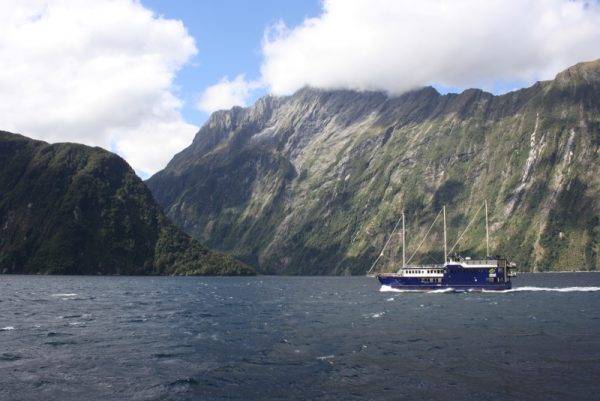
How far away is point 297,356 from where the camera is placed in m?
57.3

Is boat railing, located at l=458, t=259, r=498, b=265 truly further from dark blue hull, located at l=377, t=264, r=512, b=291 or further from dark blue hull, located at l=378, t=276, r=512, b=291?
dark blue hull, located at l=378, t=276, r=512, b=291

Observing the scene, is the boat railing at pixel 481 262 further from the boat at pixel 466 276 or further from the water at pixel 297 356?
the water at pixel 297 356

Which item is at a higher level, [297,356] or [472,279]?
[472,279]

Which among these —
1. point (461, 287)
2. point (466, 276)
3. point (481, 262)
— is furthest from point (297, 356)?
point (481, 262)

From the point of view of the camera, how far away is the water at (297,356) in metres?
43.3

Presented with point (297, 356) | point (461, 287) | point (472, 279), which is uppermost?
point (472, 279)

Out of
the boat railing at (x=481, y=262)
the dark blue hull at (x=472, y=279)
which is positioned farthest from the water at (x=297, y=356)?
the boat railing at (x=481, y=262)

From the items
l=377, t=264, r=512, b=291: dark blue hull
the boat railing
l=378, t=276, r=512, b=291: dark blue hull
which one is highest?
the boat railing

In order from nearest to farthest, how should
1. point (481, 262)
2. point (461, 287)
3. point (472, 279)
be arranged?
point (461, 287) → point (472, 279) → point (481, 262)

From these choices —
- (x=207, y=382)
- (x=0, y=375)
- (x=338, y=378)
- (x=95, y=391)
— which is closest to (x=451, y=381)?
(x=338, y=378)

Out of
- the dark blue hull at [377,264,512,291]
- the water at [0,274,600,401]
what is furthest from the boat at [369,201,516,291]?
the water at [0,274,600,401]

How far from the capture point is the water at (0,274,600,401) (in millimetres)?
43281

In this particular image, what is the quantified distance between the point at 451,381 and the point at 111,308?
267 ft

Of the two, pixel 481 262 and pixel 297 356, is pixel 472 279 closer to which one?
pixel 481 262
